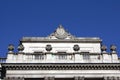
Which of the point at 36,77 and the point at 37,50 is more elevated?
the point at 37,50

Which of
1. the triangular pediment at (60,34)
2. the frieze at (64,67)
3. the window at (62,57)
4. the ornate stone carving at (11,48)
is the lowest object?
the frieze at (64,67)

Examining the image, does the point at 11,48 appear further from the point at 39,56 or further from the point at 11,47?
the point at 39,56

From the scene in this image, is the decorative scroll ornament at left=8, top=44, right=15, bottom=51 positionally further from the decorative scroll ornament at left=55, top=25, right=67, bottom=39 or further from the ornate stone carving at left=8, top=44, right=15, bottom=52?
the decorative scroll ornament at left=55, top=25, right=67, bottom=39

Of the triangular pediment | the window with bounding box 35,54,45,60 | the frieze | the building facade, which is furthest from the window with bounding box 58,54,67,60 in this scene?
the triangular pediment

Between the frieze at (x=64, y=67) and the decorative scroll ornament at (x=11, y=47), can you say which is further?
the decorative scroll ornament at (x=11, y=47)

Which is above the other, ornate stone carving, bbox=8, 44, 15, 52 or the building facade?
ornate stone carving, bbox=8, 44, 15, 52

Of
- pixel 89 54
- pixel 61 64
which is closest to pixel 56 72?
pixel 61 64

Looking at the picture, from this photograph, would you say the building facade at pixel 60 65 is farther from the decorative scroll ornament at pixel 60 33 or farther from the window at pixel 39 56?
the decorative scroll ornament at pixel 60 33

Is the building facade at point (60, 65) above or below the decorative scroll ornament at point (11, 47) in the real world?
below

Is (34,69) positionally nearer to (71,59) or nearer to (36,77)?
(36,77)

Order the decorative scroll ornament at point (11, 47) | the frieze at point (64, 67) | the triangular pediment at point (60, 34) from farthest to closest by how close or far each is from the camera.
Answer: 1. the triangular pediment at point (60, 34)
2. the decorative scroll ornament at point (11, 47)
3. the frieze at point (64, 67)

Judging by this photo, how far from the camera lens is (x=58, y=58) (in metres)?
48.7

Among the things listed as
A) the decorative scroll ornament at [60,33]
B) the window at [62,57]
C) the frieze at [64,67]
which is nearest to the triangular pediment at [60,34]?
the decorative scroll ornament at [60,33]

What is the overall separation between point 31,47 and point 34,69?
7196 millimetres
